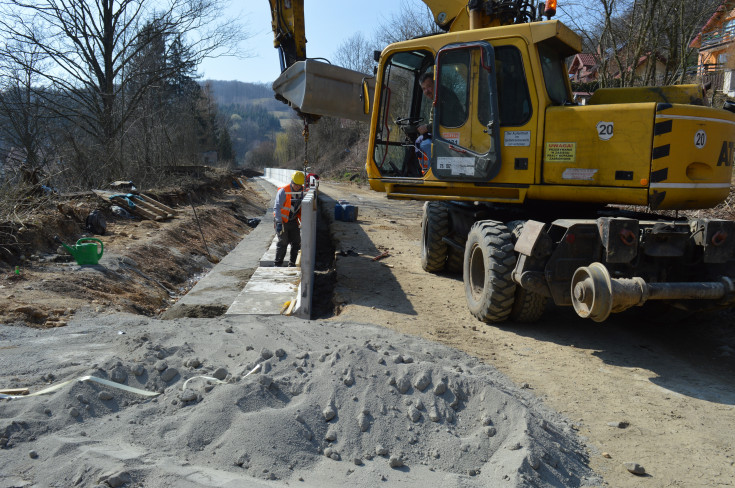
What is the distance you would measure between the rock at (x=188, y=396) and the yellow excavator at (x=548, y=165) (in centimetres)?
308

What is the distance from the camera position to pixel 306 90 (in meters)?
8.03

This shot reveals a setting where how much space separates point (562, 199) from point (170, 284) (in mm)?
6815

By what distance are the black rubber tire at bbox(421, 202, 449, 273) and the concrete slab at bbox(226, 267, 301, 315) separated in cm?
210

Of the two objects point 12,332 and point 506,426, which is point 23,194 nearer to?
point 12,332

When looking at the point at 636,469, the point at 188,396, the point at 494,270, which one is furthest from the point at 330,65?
the point at 636,469

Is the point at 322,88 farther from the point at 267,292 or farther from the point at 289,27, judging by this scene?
the point at 267,292

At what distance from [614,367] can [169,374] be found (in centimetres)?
385

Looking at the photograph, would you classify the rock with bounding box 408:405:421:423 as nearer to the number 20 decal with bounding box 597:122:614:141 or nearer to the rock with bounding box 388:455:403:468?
the rock with bounding box 388:455:403:468

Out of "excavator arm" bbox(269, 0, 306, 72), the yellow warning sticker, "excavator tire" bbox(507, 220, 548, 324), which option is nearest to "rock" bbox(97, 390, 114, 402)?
"excavator tire" bbox(507, 220, 548, 324)

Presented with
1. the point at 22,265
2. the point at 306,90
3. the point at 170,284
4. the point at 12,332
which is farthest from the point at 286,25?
the point at 12,332

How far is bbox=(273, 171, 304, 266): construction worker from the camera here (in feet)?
28.6

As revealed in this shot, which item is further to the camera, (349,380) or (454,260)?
(454,260)

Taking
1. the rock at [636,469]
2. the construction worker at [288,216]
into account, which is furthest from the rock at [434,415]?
the construction worker at [288,216]

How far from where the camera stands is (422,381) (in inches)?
140
